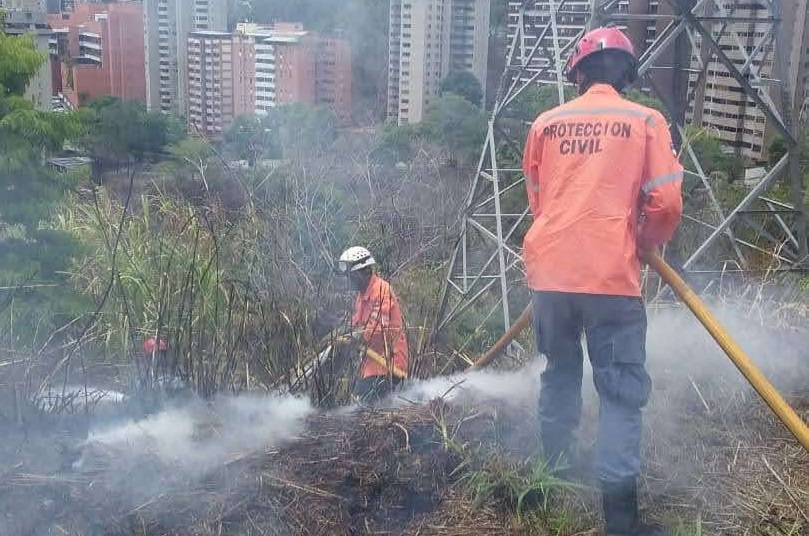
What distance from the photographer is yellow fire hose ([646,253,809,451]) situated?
2939 millimetres

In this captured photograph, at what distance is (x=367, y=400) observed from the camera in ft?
14.0

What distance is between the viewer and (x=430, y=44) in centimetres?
1159

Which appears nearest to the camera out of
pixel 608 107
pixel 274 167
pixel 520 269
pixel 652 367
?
pixel 608 107

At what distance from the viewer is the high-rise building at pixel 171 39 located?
8395 mm

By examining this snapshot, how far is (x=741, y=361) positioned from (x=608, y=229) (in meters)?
0.68

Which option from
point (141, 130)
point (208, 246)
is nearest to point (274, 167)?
point (141, 130)

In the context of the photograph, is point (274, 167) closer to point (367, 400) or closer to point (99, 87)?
point (99, 87)

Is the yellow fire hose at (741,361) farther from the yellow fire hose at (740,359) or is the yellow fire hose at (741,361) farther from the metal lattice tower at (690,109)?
the metal lattice tower at (690,109)

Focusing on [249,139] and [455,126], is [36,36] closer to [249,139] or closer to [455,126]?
[249,139]

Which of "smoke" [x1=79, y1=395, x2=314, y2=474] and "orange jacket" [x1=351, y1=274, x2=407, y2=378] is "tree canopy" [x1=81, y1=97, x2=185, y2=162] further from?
"smoke" [x1=79, y1=395, x2=314, y2=474]

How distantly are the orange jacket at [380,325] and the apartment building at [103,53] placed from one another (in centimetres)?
514

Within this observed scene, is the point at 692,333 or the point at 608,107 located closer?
the point at 608,107

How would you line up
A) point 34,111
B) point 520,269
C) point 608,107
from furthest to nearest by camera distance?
point 520,269, point 34,111, point 608,107

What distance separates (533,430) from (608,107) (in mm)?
1556
